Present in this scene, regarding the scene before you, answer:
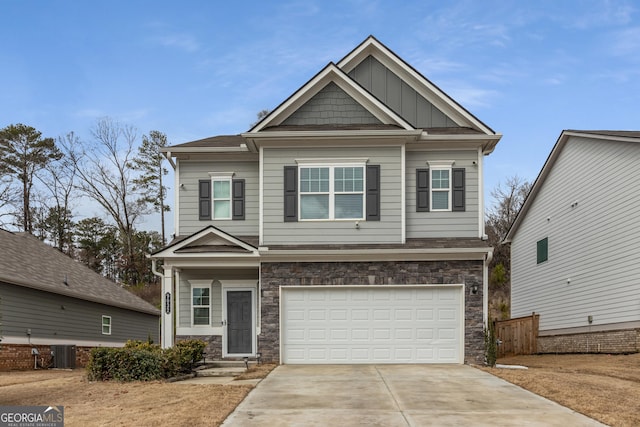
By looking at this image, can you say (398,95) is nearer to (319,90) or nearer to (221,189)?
(319,90)

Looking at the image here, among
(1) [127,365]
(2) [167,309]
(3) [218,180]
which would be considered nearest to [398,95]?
(3) [218,180]

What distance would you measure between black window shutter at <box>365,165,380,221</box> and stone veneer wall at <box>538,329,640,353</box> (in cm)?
831

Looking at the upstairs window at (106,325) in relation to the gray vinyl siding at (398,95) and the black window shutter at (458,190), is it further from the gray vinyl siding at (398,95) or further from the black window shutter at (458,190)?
the black window shutter at (458,190)

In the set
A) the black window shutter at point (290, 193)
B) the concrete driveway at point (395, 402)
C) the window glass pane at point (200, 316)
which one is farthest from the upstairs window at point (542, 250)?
the window glass pane at point (200, 316)

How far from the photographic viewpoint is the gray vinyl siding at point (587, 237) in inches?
786

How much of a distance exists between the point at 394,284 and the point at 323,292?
1912 mm

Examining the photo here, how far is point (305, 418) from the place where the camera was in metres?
9.94

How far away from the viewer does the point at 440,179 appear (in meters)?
18.9

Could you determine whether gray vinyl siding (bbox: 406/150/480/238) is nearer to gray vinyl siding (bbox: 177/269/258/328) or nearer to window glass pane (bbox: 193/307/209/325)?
gray vinyl siding (bbox: 177/269/258/328)

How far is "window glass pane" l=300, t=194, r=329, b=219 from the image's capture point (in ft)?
59.8

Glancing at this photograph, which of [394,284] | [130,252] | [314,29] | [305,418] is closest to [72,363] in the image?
[394,284]

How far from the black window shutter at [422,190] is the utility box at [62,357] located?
12.9m

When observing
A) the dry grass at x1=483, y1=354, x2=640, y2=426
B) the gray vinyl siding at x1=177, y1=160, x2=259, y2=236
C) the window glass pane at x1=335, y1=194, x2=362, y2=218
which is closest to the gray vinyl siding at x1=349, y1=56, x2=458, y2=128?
the window glass pane at x1=335, y1=194, x2=362, y2=218

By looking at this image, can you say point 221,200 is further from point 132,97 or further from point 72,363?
point 132,97
